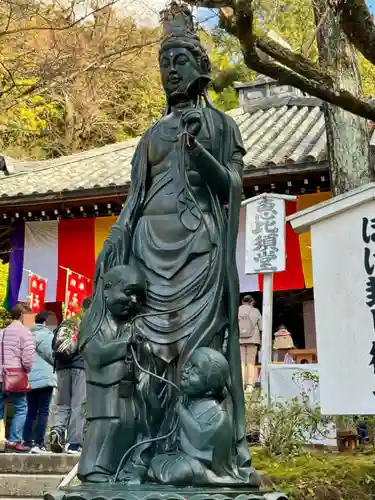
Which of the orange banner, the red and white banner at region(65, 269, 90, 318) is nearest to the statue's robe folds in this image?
the orange banner

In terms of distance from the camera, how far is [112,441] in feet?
10.6

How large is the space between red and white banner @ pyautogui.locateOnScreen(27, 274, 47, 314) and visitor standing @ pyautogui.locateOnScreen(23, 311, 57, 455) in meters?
5.09

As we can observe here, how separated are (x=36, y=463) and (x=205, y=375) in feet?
12.5

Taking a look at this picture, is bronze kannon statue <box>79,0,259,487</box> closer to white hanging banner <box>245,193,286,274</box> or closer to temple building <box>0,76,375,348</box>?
white hanging banner <box>245,193,286,274</box>

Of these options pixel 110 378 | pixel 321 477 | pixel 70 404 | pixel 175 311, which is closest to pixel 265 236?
pixel 70 404

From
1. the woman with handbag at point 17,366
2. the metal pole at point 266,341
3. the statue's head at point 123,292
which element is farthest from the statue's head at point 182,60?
the woman with handbag at point 17,366

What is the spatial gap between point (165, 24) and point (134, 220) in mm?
1151

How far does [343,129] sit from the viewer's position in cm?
831

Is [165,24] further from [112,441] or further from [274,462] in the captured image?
[274,462]

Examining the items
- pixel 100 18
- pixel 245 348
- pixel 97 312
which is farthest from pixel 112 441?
pixel 100 18

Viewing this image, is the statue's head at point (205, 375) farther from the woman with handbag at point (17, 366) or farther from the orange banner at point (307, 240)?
the orange banner at point (307, 240)

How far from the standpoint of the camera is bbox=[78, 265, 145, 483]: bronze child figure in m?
3.23

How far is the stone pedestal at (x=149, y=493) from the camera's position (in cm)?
288

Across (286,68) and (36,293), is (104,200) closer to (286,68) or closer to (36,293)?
(36,293)
